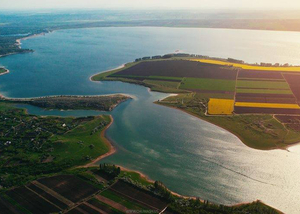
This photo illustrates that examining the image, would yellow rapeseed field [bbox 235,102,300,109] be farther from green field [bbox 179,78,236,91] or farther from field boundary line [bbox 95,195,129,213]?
field boundary line [bbox 95,195,129,213]

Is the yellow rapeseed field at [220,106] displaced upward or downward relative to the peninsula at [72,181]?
upward

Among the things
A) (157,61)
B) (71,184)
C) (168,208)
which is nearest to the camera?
(168,208)

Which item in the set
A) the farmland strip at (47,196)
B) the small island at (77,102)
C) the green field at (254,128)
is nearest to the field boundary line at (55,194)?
the farmland strip at (47,196)

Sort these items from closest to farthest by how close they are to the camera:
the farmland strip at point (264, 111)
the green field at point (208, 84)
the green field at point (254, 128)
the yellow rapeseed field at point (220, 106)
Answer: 1. the green field at point (254, 128)
2. the farmland strip at point (264, 111)
3. the yellow rapeseed field at point (220, 106)
4. the green field at point (208, 84)

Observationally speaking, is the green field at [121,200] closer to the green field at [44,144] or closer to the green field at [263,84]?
the green field at [44,144]

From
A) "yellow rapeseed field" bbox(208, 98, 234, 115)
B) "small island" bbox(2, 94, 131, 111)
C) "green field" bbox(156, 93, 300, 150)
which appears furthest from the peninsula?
"yellow rapeseed field" bbox(208, 98, 234, 115)

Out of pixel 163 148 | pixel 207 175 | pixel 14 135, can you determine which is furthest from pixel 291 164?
pixel 14 135

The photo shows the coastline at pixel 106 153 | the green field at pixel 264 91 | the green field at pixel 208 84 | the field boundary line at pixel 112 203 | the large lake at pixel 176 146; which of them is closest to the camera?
the field boundary line at pixel 112 203

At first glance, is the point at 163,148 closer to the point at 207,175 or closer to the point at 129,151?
the point at 129,151
